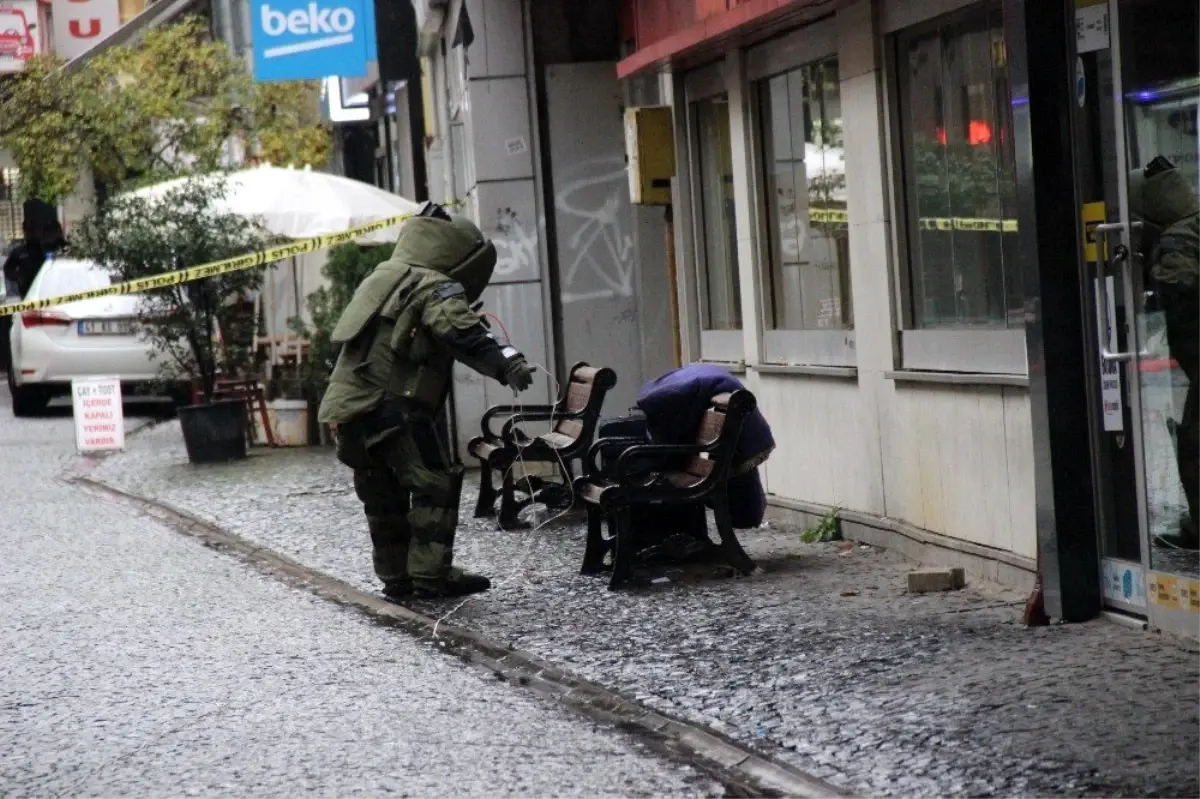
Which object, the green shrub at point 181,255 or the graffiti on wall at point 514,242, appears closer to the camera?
the graffiti on wall at point 514,242

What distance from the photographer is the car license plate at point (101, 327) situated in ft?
77.6

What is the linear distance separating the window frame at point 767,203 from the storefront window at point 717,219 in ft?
1.56

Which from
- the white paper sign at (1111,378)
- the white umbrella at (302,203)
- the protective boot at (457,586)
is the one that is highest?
the white umbrella at (302,203)

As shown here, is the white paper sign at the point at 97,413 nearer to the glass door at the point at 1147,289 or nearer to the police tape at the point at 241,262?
the police tape at the point at 241,262

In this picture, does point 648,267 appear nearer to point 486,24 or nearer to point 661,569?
point 486,24

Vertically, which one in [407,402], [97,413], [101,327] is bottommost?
[97,413]

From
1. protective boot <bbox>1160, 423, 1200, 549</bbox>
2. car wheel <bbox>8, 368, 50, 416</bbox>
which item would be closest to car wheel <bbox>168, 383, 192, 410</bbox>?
car wheel <bbox>8, 368, 50, 416</bbox>

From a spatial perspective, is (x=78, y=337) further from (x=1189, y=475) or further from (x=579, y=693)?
(x=1189, y=475)

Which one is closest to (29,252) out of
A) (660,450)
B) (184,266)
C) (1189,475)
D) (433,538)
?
(184,266)

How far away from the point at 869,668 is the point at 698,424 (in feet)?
10.4

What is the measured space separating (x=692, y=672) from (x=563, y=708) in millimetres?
653

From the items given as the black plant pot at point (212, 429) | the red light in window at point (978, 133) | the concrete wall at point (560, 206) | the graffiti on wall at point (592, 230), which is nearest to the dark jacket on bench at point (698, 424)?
the red light in window at point (978, 133)

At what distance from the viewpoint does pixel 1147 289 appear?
313 inches

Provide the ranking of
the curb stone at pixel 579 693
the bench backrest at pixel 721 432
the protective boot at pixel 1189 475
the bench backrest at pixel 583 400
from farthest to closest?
the bench backrest at pixel 583 400 < the bench backrest at pixel 721 432 < the protective boot at pixel 1189 475 < the curb stone at pixel 579 693
